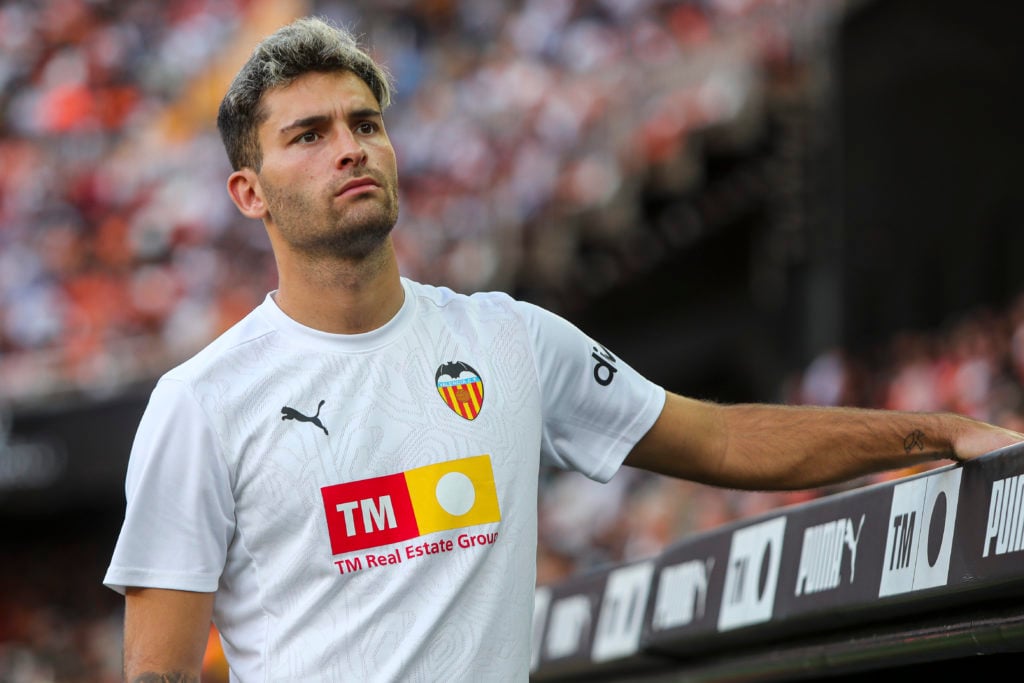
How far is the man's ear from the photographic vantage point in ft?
9.14

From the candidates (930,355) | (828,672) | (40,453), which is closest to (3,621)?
(40,453)

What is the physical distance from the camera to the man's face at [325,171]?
8.80ft

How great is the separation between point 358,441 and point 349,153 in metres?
0.48

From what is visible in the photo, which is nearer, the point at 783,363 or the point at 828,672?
the point at 828,672

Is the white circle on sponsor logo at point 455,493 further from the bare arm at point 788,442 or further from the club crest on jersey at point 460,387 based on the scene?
the bare arm at point 788,442

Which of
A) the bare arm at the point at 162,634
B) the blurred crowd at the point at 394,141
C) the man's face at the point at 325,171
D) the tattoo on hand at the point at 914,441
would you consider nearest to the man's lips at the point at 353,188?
the man's face at the point at 325,171

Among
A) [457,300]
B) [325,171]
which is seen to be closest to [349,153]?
[325,171]

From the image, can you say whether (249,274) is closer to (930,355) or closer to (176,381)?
(930,355)

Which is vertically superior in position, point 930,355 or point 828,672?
point 930,355

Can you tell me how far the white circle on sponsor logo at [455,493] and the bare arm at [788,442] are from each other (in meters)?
0.42

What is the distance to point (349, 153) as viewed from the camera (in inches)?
105

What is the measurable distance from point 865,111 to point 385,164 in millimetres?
10444

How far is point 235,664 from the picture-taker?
2.63m

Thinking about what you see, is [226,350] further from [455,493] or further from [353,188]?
[455,493]
